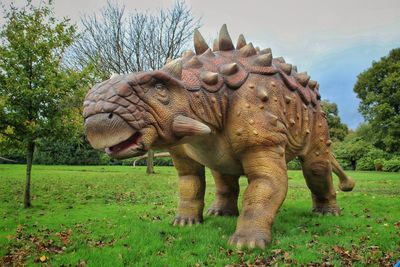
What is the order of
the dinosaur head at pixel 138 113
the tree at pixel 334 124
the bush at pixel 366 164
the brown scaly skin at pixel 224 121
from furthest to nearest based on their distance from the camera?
1. the tree at pixel 334 124
2. the bush at pixel 366 164
3. the brown scaly skin at pixel 224 121
4. the dinosaur head at pixel 138 113

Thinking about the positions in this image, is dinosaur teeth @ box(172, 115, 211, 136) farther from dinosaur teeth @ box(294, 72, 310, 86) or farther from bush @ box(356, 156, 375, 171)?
bush @ box(356, 156, 375, 171)

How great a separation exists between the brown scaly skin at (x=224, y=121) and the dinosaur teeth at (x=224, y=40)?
0.01m

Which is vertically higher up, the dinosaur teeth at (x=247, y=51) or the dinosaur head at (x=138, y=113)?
the dinosaur teeth at (x=247, y=51)

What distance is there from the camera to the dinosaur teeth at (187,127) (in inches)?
177

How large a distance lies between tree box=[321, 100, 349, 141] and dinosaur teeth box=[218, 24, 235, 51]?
39.8 m

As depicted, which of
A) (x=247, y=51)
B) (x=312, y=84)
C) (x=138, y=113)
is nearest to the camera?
(x=138, y=113)

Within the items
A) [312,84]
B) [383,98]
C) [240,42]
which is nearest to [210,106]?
[240,42]

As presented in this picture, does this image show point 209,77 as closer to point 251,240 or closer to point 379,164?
point 251,240

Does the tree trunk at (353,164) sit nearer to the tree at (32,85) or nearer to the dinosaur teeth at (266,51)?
the tree at (32,85)

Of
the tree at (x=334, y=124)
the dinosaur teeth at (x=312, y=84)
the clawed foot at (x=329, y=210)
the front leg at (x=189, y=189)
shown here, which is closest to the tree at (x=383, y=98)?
the tree at (x=334, y=124)

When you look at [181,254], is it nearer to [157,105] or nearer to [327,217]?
[157,105]

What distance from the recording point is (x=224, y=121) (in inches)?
202

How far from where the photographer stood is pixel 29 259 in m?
4.81

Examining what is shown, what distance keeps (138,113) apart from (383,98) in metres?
30.7
